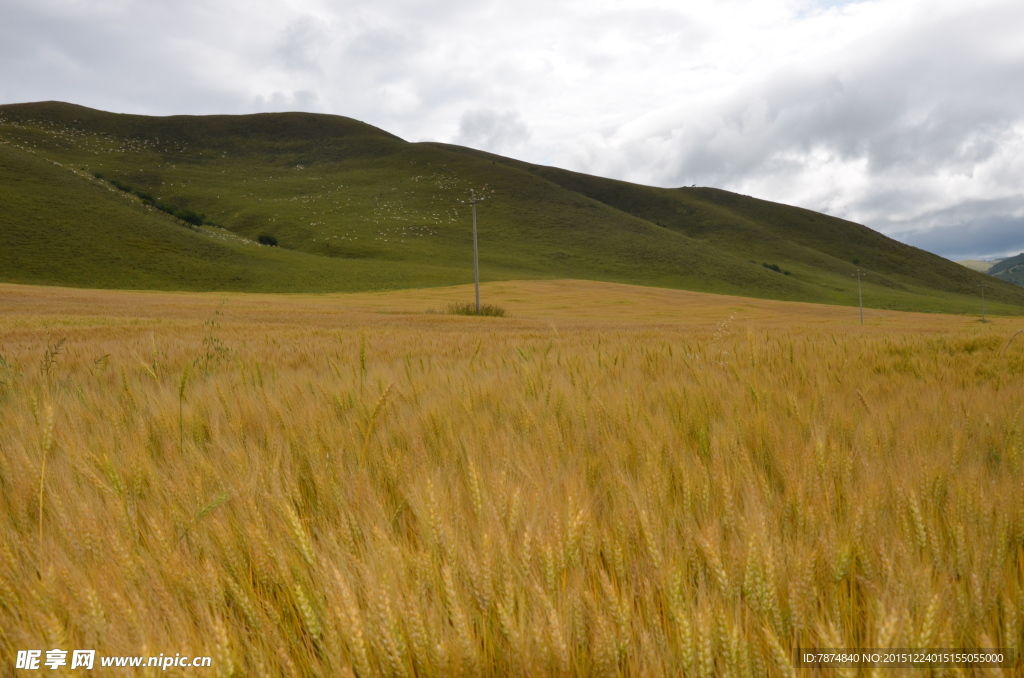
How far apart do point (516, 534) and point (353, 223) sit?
93.1 m

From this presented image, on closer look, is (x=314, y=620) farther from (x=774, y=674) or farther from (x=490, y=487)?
(x=774, y=674)

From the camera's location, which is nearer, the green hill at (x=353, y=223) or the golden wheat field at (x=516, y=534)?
the golden wheat field at (x=516, y=534)

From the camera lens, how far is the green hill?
193 ft

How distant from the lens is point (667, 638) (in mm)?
985

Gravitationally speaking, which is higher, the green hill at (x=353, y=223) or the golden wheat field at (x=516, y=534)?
the green hill at (x=353, y=223)

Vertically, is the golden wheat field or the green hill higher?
the green hill

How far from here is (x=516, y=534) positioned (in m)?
1.25

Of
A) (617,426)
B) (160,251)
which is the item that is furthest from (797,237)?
(617,426)

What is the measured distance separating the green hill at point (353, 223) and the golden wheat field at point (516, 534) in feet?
179

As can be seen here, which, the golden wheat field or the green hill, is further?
the green hill

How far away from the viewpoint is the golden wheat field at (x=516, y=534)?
905mm

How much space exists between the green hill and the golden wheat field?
179 ft

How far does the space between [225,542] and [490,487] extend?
63cm

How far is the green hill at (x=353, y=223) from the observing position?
2311 inches
